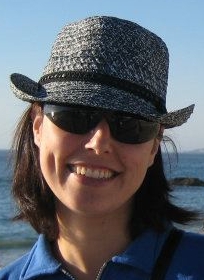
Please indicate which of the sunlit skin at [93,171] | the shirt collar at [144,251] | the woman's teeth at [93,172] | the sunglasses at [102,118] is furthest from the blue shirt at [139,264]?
the sunglasses at [102,118]

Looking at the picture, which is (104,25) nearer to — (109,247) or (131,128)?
(131,128)

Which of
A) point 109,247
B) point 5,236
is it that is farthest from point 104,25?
point 5,236

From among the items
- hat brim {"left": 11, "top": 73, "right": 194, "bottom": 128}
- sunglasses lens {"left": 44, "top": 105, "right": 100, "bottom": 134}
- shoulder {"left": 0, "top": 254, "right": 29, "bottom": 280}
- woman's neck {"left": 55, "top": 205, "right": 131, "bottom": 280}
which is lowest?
shoulder {"left": 0, "top": 254, "right": 29, "bottom": 280}

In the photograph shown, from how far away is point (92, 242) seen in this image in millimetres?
3113

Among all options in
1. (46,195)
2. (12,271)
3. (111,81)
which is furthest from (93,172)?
(12,271)

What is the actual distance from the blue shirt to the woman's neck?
0.22 ft

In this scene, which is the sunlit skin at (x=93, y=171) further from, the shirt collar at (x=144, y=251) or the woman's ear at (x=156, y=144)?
the shirt collar at (x=144, y=251)

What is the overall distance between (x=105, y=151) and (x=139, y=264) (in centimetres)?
53

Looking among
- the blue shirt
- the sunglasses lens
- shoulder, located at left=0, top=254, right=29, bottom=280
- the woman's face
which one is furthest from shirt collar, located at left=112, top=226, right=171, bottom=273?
the sunglasses lens

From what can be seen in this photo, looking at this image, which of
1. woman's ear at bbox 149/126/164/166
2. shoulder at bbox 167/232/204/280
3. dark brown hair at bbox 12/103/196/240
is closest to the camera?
shoulder at bbox 167/232/204/280

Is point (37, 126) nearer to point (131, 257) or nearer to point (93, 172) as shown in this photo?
point (93, 172)

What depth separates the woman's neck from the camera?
122 inches

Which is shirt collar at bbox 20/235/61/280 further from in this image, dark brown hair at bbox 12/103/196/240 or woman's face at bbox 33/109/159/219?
woman's face at bbox 33/109/159/219

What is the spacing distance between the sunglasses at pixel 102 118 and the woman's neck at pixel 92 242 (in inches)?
16.1
